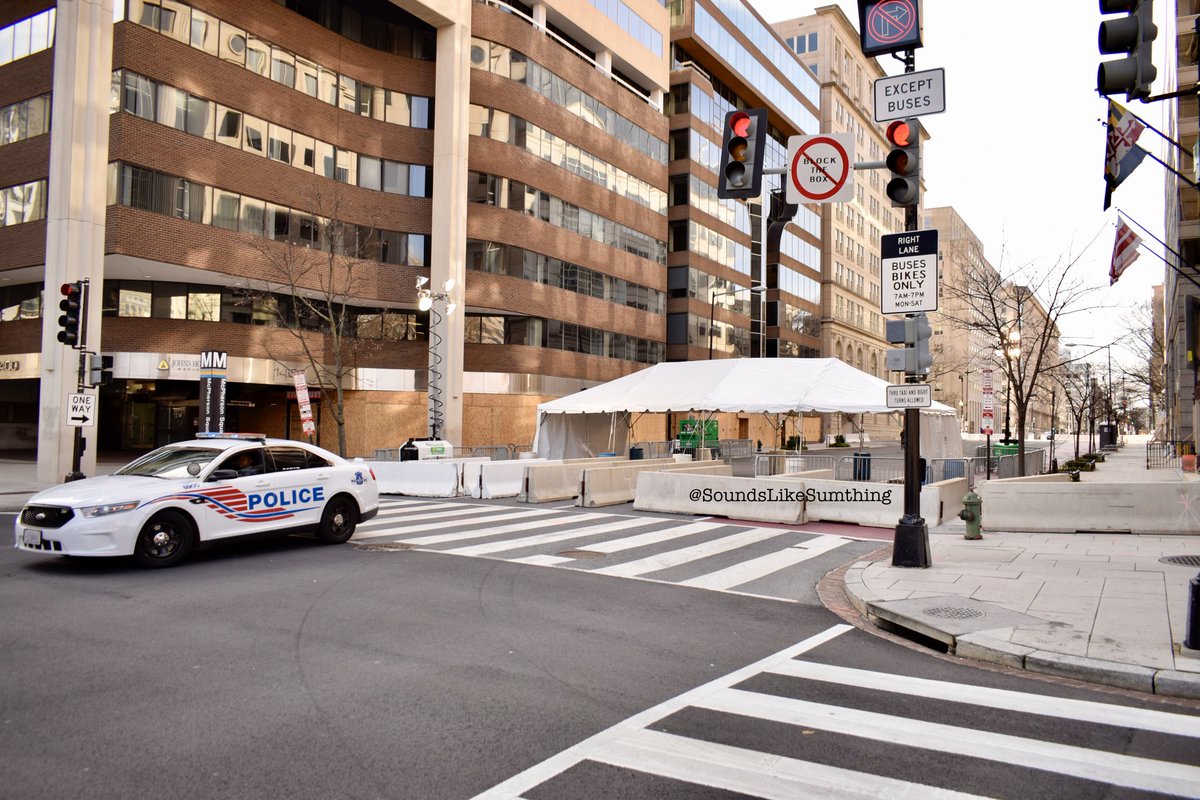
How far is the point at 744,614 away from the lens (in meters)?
8.20

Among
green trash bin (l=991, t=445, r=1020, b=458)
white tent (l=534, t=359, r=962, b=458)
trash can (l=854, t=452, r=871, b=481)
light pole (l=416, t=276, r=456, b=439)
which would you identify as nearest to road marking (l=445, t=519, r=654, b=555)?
trash can (l=854, t=452, r=871, b=481)

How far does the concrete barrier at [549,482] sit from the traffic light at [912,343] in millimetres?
9883

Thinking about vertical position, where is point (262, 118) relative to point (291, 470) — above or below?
above

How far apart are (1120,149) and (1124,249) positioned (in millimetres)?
8897

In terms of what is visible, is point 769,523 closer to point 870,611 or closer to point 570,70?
point 870,611

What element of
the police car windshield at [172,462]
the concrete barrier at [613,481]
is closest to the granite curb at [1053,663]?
the police car windshield at [172,462]

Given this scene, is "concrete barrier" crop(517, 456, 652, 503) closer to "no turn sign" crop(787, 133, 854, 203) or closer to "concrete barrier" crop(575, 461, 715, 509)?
"concrete barrier" crop(575, 461, 715, 509)

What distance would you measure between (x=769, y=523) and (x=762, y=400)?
7987mm

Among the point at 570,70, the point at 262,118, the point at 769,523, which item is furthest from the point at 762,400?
the point at 570,70

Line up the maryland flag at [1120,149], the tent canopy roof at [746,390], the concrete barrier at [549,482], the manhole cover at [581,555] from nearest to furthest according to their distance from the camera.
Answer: the manhole cover at [581,555] < the maryland flag at [1120,149] < the concrete barrier at [549,482] < the tent canopy roof at [746,390]

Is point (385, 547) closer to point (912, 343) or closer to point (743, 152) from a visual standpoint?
point (743, 152)

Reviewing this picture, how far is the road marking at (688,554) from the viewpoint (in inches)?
412

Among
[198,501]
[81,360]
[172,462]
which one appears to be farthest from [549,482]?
[81,360]

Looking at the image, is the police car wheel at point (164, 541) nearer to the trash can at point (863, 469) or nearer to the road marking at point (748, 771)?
the road marking at point (748, 771)
